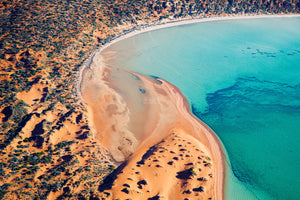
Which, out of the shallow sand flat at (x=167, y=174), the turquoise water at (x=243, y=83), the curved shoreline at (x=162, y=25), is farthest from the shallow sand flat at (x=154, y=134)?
the curved shoreline at (x=162, y=25)

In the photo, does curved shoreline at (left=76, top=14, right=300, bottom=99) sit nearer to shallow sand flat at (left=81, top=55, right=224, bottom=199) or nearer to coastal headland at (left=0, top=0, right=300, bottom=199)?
coastal headland at (left=0, top=0, right=300, bottom=199)

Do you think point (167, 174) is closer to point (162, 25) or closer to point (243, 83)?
point (243, 83)

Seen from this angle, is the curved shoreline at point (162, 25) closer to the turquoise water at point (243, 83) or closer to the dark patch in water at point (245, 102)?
the turquoise water at point (243, 83)

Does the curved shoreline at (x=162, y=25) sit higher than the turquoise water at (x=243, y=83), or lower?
higher

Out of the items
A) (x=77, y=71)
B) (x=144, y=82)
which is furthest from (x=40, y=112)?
(x=144, y=82)

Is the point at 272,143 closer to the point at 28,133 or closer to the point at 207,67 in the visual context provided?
the point at 207,67

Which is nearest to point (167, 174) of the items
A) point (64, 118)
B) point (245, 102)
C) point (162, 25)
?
point (64, 118)
